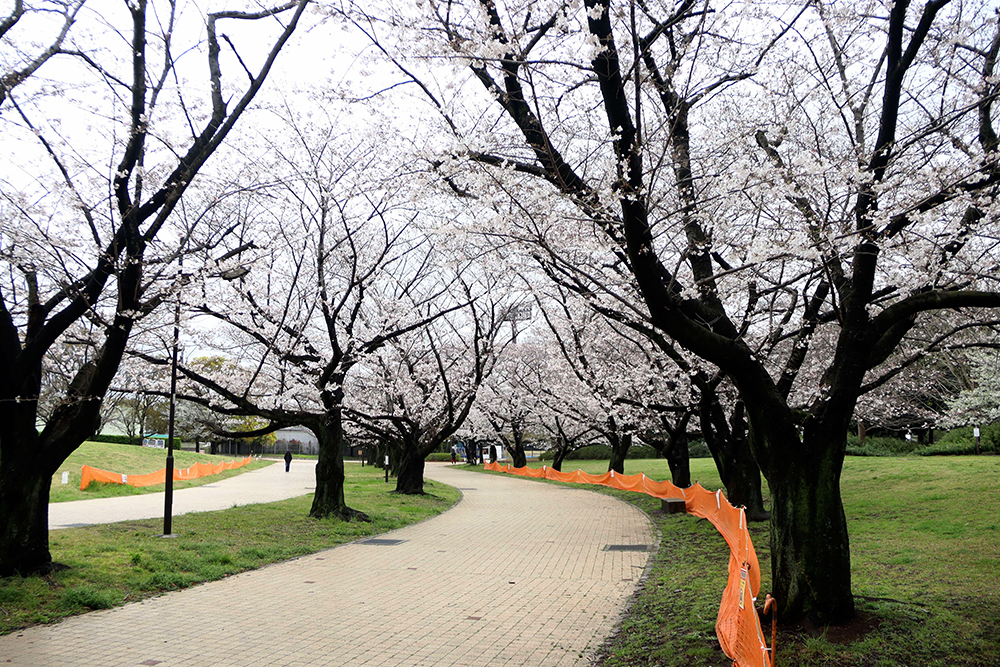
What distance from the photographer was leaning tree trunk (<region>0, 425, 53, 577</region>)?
7.80 meters

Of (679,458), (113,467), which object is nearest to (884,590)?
(679,458)

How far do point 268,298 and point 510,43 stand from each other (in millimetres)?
11597

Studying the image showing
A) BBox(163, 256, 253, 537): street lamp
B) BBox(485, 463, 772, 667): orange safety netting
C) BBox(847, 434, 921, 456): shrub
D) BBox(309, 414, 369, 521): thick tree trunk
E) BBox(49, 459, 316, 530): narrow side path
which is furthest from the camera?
BBox(847, 434, 921, 456): shrub

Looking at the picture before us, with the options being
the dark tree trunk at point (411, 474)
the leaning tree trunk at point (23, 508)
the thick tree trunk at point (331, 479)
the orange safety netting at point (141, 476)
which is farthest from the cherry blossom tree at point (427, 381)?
the leaning tree trunk at point (23, 508)

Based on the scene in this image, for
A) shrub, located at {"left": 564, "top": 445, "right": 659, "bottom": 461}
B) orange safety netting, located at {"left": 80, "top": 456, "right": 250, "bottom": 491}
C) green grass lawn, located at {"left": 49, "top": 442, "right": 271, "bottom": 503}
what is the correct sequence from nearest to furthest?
green grass lawn, located at {"left": 49, "top": 442, "right": 271, "bottom": 503} < orange safety netting, located at {"left": 80, "top": 456, "right": 250, "bottom": 491} < shrub, located at {"left": 564, "top": 445, "right": 659, "bottom": 461}

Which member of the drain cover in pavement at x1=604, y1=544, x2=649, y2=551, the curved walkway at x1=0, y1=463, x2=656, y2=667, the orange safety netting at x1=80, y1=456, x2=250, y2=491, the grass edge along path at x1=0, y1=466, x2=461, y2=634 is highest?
the orange safety netting at x1=80, y1=456, x2=250, y2=491

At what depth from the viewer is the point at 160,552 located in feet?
32.0

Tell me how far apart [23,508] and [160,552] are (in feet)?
7.30

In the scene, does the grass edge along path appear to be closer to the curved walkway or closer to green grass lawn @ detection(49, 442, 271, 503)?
the curved walkway

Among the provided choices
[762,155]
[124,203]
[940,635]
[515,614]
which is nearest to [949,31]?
[762,155]

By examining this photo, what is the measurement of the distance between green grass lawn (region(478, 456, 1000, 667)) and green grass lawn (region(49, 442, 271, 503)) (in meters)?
17.5

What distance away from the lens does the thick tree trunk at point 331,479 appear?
1509 cm

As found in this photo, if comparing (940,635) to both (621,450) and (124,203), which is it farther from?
(621,450)

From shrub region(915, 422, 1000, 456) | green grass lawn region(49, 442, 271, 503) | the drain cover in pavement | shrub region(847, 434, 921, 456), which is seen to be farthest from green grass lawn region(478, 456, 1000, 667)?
green grass lawn region(49, 442, 271, 503)
